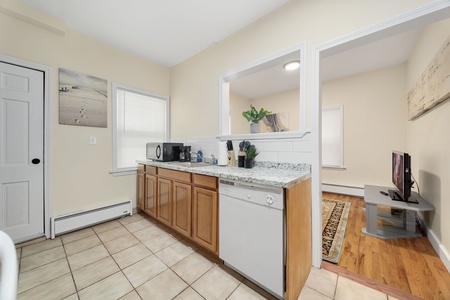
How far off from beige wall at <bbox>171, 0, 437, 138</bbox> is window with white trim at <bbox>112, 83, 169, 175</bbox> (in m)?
0.26

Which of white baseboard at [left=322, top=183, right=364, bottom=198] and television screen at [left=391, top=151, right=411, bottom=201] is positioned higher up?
television screen at [left=391, top=151, right=411, bottom=201]

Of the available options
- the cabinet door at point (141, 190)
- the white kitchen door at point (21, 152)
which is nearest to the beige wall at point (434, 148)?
the cabinet door at point (141, 190)

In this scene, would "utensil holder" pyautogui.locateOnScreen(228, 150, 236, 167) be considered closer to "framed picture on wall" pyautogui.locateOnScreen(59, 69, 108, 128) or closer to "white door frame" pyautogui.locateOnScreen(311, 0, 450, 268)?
"white door frame" pyautogui.locateOnScreen(311, 0, 450, 268)

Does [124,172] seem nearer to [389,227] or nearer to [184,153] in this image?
[184,153]

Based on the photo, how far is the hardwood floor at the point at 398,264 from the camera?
141 centimetres

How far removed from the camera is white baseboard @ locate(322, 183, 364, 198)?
372cm

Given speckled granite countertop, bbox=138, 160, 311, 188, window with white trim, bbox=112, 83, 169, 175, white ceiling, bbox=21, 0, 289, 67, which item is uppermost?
white ceiling, bbox=21, 0, 289, 67

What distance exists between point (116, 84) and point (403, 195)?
13.9ft

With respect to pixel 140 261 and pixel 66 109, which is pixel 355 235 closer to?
pixel 140 261

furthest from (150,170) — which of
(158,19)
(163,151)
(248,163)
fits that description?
(158,19)

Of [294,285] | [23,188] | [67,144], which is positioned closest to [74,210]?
[23,188]

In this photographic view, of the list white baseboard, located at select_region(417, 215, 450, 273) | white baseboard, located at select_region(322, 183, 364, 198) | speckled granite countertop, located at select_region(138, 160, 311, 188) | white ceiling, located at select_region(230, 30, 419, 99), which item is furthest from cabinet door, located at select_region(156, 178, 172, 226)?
white baseboard, located at select_region(322, 183, 364, 198)

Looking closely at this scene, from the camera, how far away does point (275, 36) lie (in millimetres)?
1932

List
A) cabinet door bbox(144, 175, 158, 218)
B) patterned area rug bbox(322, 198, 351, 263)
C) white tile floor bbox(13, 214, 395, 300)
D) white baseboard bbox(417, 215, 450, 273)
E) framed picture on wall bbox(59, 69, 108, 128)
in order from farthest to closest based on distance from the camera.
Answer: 1. cabinet door bbox(144, 175, 158, 218)
2. framed picture on wall bbox(59, 69, 108, 128)
3. patterned area rug bbox(322, 198, 351, 263)
4. white baseboard bbox(417, 215, 450, 273)
5. white tile floor bbox(13, 214, 395, 300)
